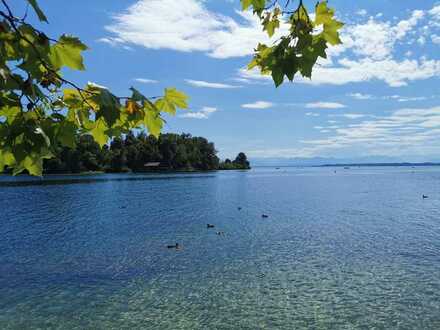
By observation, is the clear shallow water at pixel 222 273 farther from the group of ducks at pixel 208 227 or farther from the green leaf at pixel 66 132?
the green leaf at pixel 66 132

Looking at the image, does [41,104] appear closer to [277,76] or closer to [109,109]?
[109,109]

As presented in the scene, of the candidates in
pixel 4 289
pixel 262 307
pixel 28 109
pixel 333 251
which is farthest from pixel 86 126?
pixel 333 251

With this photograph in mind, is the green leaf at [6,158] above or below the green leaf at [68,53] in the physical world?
below

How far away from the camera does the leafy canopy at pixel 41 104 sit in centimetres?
222

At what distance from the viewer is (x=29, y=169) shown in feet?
8.18

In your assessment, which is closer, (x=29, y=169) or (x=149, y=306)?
(x=29, y=169)

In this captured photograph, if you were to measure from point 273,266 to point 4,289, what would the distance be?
1628cm

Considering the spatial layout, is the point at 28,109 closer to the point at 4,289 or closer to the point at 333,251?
the point at 4,289

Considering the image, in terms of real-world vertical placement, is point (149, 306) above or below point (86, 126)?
below

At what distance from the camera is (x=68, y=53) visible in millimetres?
2383

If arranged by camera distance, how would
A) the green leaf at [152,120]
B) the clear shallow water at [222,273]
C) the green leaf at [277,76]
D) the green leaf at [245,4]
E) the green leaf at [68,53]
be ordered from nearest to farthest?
the green leaf at [68,53] → the green leaf at [152,120] → the green leaf at [277,76] → the green leaf at [245,4] → the clear shallow water at [222,273]

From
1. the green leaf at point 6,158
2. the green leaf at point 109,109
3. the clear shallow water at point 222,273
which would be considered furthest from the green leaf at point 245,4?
the clear shallow water at point 222,273

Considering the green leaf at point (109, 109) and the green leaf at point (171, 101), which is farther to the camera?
the green leaf at point (171, 101)

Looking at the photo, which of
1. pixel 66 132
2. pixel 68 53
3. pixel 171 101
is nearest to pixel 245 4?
pixel 171 101
